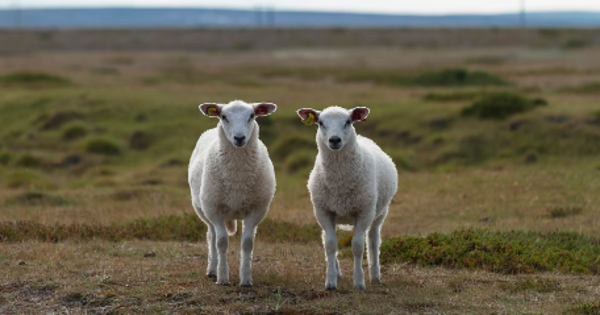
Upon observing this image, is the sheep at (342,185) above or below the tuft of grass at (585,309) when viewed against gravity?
above

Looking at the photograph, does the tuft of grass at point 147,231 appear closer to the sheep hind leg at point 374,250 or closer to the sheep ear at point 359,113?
the sheep hind leg at point 374,250

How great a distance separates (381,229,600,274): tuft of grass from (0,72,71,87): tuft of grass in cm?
2811

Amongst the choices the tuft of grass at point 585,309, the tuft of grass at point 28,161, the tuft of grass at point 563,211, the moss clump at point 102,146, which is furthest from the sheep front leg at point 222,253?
the moss clump at point 102,146

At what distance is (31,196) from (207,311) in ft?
33.1

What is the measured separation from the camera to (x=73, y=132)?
24.9 meters

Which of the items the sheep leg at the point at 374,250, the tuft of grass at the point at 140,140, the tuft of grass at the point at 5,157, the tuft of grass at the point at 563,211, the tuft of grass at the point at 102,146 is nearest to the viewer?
the sheep leg at the point at 374,250

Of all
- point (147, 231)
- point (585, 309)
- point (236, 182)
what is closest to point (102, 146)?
point (147, 231)

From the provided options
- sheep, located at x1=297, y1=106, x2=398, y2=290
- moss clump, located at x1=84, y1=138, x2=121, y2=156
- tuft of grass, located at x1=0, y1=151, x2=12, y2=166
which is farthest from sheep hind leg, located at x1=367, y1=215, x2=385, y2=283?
tuft of grass, located at x1=0, y1=151, x2=12, y2=166

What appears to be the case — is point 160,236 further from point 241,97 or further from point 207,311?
point 241,97

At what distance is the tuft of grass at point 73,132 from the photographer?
81.0 ft

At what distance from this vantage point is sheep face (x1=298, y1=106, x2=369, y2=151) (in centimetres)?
797

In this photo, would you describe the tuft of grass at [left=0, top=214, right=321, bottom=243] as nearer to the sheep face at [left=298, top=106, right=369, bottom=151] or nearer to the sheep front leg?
the sheep front leg

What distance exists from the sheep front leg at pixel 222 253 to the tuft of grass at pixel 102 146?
50.9 ft

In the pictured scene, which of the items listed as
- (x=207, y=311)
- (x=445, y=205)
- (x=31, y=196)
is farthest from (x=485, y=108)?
(x=207, y=311)
